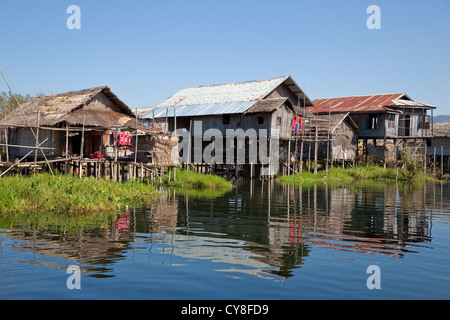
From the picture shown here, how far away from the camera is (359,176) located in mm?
31562

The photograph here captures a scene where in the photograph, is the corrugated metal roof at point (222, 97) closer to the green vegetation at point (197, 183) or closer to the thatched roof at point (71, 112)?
the green vegetation at point (197, 183)

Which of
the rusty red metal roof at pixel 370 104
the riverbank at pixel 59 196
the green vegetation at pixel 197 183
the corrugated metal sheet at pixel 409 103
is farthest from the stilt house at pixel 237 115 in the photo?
the riverbank at pixel 59 196

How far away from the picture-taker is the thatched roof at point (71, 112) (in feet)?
70.2

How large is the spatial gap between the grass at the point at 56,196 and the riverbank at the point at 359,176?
15.5 metres

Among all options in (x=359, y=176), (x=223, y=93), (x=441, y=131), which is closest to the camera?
(x=359, y=176)

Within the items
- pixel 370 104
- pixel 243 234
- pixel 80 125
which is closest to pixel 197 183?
pixel 80 125

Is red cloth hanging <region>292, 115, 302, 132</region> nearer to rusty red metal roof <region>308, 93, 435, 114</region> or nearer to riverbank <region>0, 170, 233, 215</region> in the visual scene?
rusty red metal roof <region>308, 93, 435, 114</region>

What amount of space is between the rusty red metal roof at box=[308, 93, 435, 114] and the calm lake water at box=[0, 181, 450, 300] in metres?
22.0

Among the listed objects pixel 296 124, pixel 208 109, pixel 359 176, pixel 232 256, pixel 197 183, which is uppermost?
pixel 208 109

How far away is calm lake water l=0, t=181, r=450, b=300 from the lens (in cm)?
652

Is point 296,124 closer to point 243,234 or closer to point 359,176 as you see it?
point 359,176

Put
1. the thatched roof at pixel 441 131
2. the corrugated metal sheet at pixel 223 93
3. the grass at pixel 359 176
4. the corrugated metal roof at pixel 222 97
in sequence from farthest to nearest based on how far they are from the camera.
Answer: the thatched roof at pixel 441 131 → the corrugated metal sheet at pixel 223 93 → the corrugated metal roof at pixel 222 97 → the grass at pixel 359 176

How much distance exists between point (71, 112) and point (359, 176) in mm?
19461

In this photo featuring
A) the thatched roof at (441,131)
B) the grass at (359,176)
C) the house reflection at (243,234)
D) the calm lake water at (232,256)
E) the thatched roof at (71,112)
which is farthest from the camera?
the thatched roof at (441,131)
